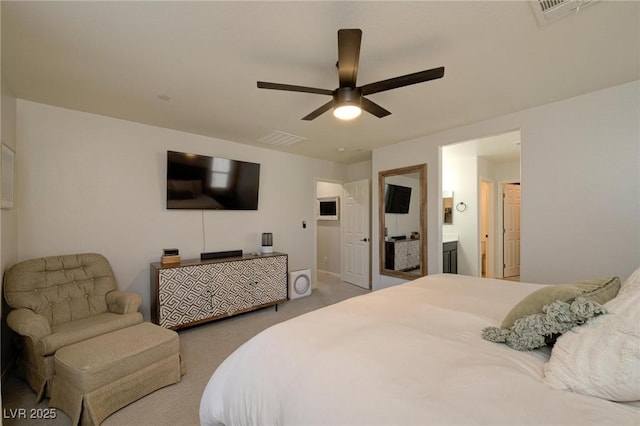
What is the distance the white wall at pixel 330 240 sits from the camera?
5948mm

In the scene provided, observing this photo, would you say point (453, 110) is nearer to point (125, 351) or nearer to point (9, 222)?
point (125, 351)

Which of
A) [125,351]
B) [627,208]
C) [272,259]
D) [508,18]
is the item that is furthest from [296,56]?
[627,208]

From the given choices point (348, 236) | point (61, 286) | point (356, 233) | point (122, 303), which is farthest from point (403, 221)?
point (61, 286)

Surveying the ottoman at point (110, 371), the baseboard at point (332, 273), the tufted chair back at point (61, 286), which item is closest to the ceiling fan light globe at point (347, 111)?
the ottoman at point (110, 371)

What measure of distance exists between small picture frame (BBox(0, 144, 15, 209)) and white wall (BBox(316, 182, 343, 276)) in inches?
182

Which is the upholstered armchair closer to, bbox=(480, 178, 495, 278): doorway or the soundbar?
the soundbar

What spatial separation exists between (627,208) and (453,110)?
1.78 metres

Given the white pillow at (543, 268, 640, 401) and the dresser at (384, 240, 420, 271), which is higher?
the white pillow at (543, 268, 640, 401)

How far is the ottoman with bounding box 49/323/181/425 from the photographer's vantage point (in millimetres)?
1650

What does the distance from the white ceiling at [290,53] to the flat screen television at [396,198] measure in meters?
1.45

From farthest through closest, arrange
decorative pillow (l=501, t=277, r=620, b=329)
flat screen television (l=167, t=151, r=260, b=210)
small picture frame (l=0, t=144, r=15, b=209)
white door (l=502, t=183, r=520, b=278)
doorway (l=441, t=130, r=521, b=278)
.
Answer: white door (l=502, t=183, r=520, b=278) < doorway (l=441, t=130, r=521, b=278) < flat screen television (l=167, t=151, r=260, b=210) < small picture frame (l=0, t=144, r=15, b=209) < decorative pillow (l=501, t=277, r=620, b=329)

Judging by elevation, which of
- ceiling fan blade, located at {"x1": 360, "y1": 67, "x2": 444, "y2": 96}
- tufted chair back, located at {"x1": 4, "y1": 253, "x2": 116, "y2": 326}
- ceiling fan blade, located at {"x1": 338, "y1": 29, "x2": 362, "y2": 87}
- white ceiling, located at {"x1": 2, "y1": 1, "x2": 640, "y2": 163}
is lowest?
tufted chair back, located at {"x1": 4, "y1": 253, "x2": 116, "y2": 326}

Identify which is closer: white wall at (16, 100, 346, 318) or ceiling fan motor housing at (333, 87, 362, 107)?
ceiling fan motor housing at (333, 87, 362, 107)

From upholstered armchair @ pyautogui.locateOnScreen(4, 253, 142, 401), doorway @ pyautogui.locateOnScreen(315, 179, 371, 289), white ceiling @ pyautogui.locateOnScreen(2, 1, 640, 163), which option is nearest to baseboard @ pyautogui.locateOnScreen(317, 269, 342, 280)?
doorway @ pyautogui.locateOnScreen(315, 179, 371, 289)
